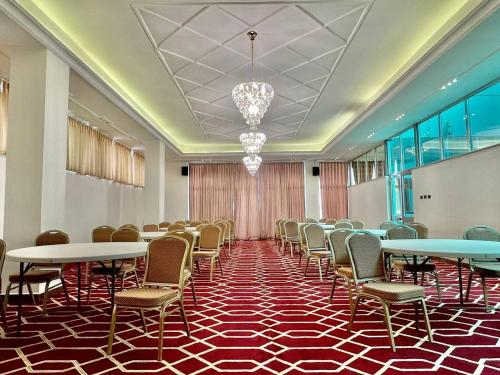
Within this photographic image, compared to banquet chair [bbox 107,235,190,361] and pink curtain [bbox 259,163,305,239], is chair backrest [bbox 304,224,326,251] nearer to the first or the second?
banquet chair [bbox 107,235,190,361]

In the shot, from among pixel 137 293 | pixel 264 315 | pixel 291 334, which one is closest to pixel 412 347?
pixel 291 334

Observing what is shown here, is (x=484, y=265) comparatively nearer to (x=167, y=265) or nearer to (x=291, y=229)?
(x=167, y=265)

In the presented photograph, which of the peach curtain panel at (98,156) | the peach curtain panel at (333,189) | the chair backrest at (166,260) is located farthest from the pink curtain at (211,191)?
the chair backrest at (166,260)

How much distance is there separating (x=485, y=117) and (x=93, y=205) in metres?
9.62

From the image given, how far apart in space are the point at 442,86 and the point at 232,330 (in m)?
5.87

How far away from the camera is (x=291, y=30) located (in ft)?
16.8

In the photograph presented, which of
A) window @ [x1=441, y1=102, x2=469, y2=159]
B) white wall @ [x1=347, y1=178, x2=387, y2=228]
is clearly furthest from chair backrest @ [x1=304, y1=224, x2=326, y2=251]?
white wall @ [x1=347, y1=178, x2=387, y2=228]

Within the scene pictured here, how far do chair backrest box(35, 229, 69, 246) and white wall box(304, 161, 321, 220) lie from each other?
11.6m

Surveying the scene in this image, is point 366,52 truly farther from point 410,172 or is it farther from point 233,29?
point 410,172

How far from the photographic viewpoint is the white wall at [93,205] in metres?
8.41

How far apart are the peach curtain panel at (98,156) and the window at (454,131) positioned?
29.1ft

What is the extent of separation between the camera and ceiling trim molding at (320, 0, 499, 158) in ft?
13.1

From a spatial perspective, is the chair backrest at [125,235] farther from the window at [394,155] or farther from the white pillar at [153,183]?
the window at [394,155]

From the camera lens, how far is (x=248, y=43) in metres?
5.50
